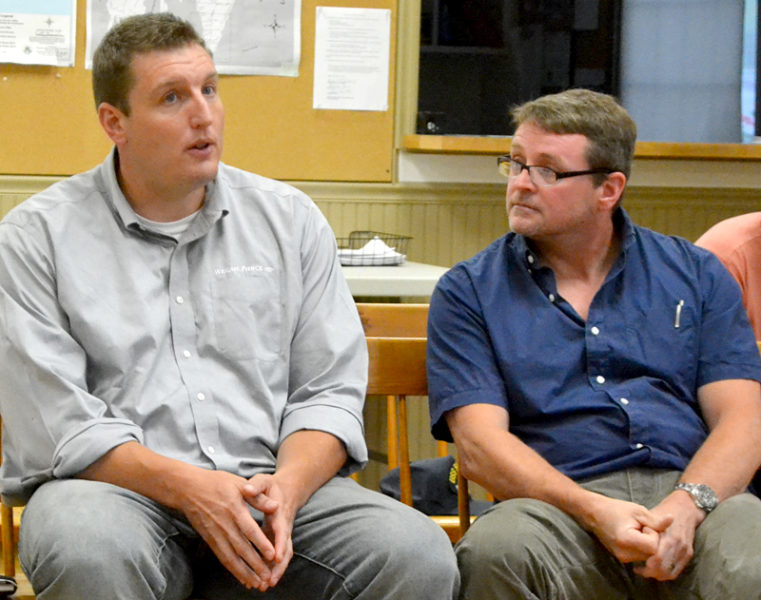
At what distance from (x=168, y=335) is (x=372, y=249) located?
129 centimetres

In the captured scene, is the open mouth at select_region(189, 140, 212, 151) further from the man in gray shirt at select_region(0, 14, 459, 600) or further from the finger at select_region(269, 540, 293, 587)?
the finger at select_region(269, 540, 293, 587)

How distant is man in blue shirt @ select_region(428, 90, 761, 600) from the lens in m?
1.77

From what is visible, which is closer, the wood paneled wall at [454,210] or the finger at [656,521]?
the finger at [656,521]

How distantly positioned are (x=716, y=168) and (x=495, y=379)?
77.6 inches

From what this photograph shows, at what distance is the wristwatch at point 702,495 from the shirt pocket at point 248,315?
71 centimetres

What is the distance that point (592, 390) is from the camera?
2.00m

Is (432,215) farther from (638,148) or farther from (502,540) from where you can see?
(502,540)

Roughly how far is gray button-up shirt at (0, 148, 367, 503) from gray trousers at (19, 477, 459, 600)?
0.11 meters

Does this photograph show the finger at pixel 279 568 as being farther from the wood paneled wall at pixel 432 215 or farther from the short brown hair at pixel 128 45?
the wood paneled wall at pixel 432 215

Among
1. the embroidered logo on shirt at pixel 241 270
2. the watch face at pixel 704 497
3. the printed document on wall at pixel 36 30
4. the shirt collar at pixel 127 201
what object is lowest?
the watch face at pixel 704 497

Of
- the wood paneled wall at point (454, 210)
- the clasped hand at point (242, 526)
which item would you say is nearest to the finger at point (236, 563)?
the clasped hand at point (242, 526)

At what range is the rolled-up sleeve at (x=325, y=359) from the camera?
1.87m

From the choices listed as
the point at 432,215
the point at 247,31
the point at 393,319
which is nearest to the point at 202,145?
the point at 393,319

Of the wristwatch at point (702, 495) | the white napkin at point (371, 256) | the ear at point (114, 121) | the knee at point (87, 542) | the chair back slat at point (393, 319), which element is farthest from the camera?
the white napkin at point (371, 256)
